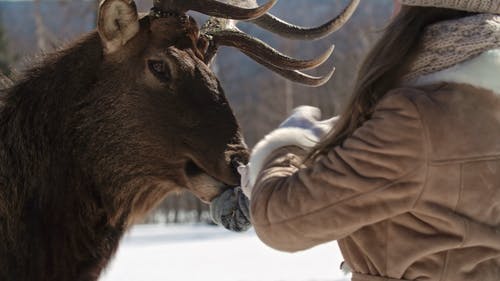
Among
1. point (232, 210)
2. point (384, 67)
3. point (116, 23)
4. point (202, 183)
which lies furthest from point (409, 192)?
point (116, 23)

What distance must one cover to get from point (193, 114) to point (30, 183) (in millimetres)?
789

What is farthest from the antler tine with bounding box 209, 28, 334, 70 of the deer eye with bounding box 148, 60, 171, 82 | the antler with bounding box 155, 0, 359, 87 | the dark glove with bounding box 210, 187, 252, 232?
the dark glove with bounding box 210, 187, 252, 232

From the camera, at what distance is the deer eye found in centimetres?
363

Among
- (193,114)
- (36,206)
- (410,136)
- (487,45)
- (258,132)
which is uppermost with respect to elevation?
(487,45)

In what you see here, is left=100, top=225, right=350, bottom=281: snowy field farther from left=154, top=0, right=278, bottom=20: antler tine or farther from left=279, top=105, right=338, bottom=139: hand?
left=279, top=105, right=338, bottom=139: hand

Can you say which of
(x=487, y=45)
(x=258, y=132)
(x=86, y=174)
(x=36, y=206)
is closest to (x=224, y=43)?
(x=86, y=174)

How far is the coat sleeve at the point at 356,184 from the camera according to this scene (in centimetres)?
203

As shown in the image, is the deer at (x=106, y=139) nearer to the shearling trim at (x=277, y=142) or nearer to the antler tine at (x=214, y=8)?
the antler tine at (x=214, y=8)

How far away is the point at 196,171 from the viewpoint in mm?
3555

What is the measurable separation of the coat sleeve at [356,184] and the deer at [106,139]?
49.5 inches

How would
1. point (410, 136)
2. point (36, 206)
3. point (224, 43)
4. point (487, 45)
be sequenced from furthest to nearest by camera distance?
point (224, 43) < point (36, 206) < point (487, 45) < point (410, 136)

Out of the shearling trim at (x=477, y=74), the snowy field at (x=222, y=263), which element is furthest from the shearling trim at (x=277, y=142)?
the snowy field at (x=222, y=263)

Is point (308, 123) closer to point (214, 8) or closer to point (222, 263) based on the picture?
point (214, 8)

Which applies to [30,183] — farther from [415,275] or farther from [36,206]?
[415,275]
